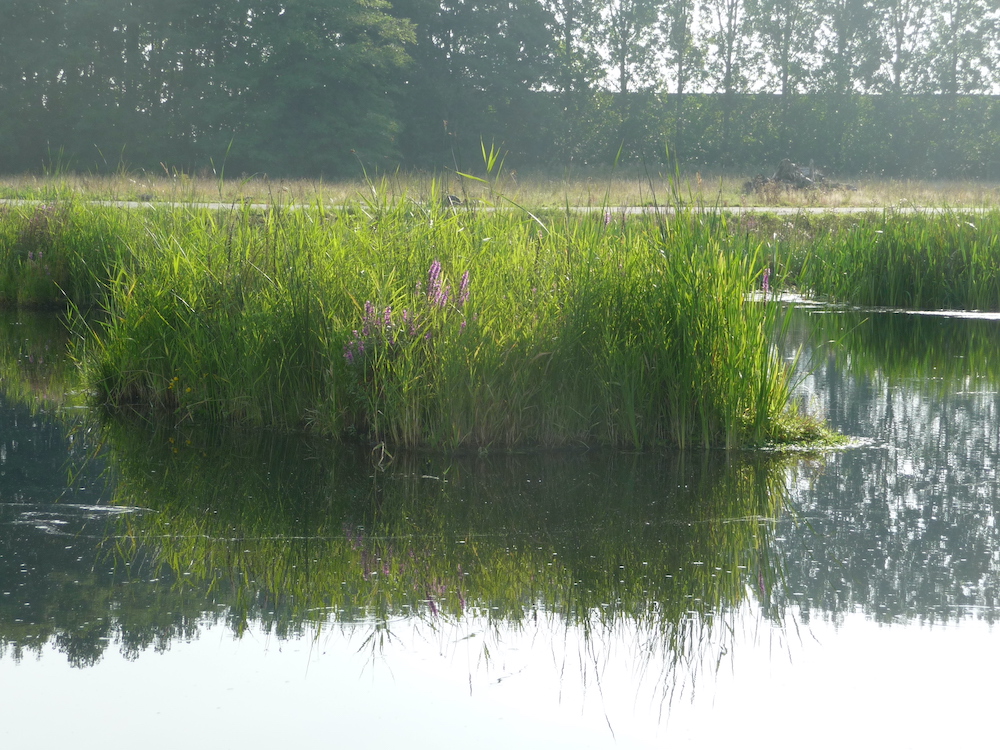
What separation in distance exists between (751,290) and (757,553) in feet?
6.38

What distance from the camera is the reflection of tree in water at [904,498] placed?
304 centimetres

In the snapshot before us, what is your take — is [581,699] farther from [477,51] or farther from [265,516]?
[477,51]

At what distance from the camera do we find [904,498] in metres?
3.95

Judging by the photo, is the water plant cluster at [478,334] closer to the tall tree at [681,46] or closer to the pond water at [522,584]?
the pond water at [522,584]

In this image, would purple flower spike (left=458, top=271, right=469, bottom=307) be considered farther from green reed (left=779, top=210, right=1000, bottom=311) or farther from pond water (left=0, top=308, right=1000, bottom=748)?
green reed (left=779, top=210, right=1000, bottom=311)

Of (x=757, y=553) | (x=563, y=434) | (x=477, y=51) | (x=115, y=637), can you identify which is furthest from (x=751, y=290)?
(x=477, y=51)

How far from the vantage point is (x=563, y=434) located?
4.84m

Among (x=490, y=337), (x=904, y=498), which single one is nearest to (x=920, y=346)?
(x=904, y=498)

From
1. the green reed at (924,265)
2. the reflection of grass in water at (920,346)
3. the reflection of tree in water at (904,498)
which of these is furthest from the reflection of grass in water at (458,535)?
the green reed at (924,265)

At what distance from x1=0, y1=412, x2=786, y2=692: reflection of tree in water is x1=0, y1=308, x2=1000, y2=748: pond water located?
1cm

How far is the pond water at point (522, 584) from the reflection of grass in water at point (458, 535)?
13mm

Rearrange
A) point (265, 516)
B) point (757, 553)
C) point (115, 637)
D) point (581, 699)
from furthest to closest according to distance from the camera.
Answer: point (265, 516)
point (757, 553)
point (115, 637)
point (581, 699)

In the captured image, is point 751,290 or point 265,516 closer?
point 265,516

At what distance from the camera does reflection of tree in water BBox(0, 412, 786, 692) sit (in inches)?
110
